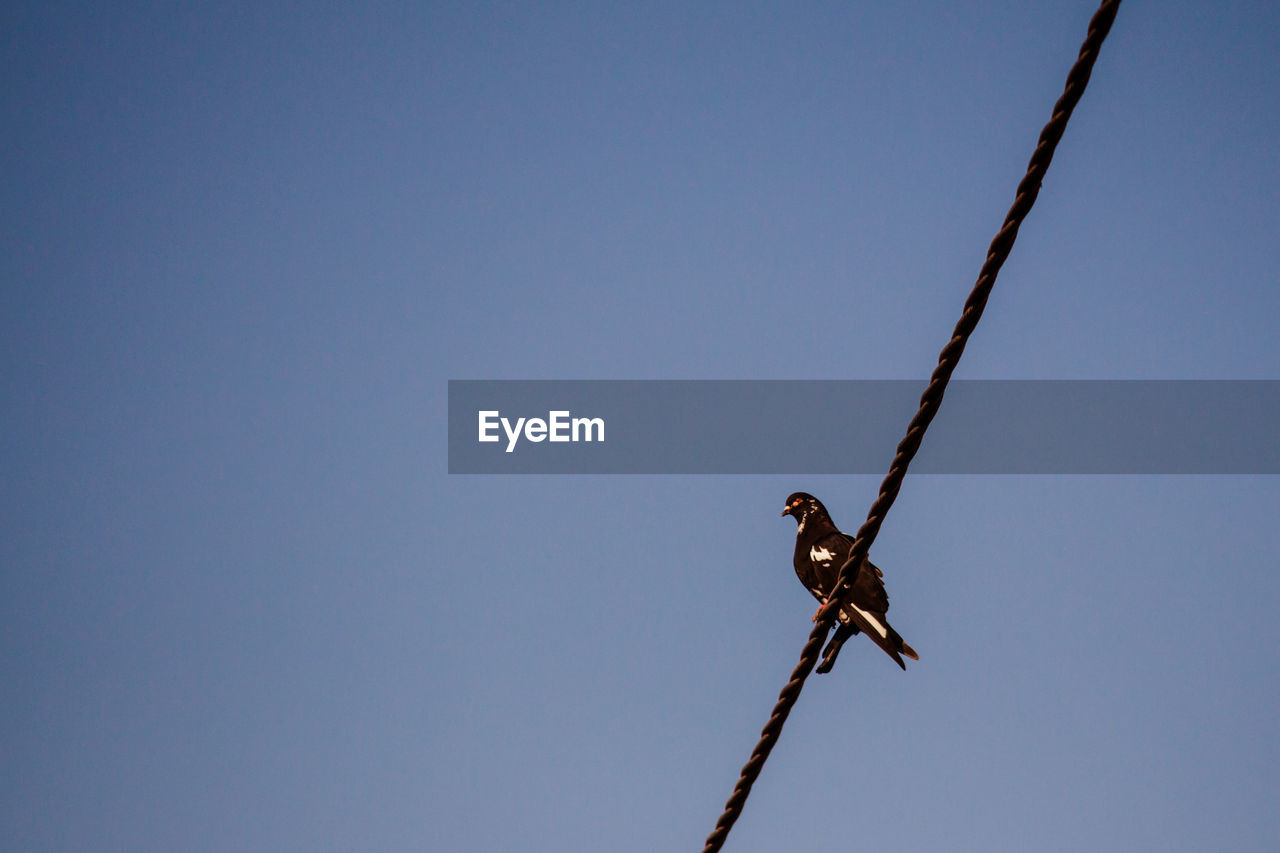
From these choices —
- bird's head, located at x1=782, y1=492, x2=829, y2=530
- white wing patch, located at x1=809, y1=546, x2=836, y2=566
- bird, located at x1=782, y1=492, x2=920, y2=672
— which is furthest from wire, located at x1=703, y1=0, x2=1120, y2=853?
bird's head, located at x1=782, y1=492, x2=829, y2=530

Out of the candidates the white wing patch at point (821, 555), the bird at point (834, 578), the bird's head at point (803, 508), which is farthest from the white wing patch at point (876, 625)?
the bird's head at point (803, 508)

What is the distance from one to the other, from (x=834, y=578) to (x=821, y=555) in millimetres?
458

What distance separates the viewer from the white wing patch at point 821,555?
257 inches

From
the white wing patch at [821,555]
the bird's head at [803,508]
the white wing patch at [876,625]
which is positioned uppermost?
the bird's head at [803,508]

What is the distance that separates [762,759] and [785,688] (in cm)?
16

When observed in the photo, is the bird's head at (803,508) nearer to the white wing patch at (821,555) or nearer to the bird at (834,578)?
the bird at (834,578)

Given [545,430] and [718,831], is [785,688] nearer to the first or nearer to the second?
[718,831]

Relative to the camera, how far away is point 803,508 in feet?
23.7

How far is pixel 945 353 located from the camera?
170cm

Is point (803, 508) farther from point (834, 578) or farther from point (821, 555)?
point (834, 578)

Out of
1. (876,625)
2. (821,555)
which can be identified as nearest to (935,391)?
(876,625)

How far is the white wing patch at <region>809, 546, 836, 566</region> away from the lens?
21.4 feet

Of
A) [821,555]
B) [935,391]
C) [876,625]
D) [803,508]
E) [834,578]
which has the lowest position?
[935,391]

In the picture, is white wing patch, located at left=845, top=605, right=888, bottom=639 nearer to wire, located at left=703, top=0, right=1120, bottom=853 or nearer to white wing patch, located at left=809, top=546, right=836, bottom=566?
white wing patch, located at left=809, top=546, right=836, bottom=566
